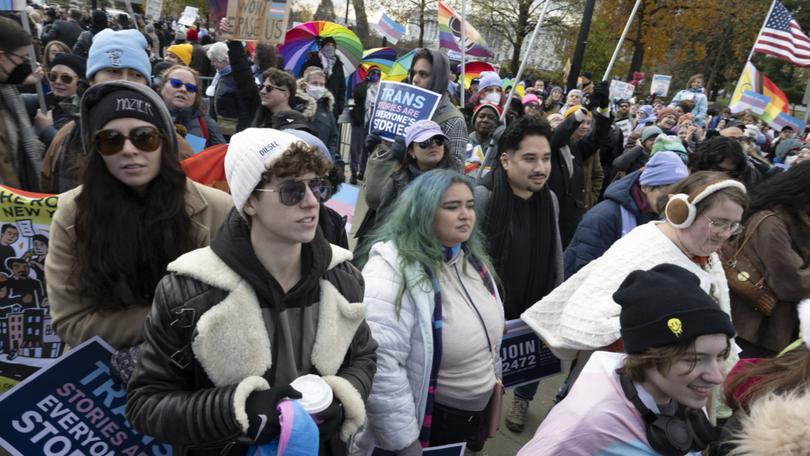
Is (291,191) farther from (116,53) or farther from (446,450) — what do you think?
(116,53)

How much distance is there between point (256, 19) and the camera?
553cm

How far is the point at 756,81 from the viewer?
1098cm

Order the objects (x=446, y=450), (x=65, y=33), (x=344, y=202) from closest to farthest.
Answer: (x=446, y=450) < (x=344, y=202) < (x=65, y=33)

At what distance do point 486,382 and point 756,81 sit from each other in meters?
11.2

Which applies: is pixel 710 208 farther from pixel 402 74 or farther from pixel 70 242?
pixel 402 74

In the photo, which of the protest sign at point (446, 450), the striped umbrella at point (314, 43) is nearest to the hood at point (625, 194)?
the protest sign at point (446, 450)

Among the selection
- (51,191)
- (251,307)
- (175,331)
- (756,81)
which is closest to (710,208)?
(251,307)

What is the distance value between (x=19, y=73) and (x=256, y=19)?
2.64 metres

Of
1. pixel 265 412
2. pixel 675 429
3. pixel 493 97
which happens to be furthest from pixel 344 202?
pixel 493 97

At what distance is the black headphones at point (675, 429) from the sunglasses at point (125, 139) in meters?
1.91

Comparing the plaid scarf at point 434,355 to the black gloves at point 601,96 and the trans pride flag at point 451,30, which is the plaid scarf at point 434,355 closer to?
the black gloves at point 601,96

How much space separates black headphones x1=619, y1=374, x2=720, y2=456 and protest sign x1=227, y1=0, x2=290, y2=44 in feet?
15.6

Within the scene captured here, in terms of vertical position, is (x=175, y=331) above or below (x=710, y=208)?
below

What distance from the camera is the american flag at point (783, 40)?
10.1 m
